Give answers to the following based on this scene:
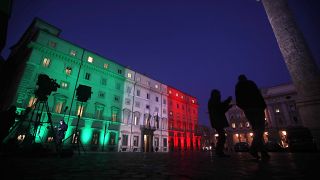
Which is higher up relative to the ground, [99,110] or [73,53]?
[73,53]

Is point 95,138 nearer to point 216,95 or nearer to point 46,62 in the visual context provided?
point 46,62

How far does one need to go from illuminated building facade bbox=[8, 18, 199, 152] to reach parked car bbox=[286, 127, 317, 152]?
56.7ft

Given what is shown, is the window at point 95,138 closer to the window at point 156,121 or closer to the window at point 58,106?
the window at point 58,106

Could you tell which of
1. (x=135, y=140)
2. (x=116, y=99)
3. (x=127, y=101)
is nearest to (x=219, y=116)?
(x=116, y=99)

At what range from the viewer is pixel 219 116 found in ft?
18.4

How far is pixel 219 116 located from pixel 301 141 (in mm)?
5787

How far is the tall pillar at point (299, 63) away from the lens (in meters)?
8.12

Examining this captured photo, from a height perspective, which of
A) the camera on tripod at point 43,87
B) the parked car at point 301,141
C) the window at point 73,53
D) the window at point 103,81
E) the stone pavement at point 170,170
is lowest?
the stone pavement at point 170,170

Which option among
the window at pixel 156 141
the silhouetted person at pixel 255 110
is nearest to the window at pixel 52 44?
the window at pixel 156 141

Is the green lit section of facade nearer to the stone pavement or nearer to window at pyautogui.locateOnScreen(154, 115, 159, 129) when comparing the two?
window at pyautogui.locateOnScreen(154, 115, 159, 129)

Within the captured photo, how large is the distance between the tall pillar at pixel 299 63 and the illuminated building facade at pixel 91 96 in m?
17.7

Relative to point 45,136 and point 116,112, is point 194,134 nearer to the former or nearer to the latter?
point 116,112

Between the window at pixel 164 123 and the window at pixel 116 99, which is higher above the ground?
the window at pixel 116 99

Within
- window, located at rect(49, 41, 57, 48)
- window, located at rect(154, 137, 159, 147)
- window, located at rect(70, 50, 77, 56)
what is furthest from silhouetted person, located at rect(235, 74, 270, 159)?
window, located at rect(154, 137, 159, 147)
